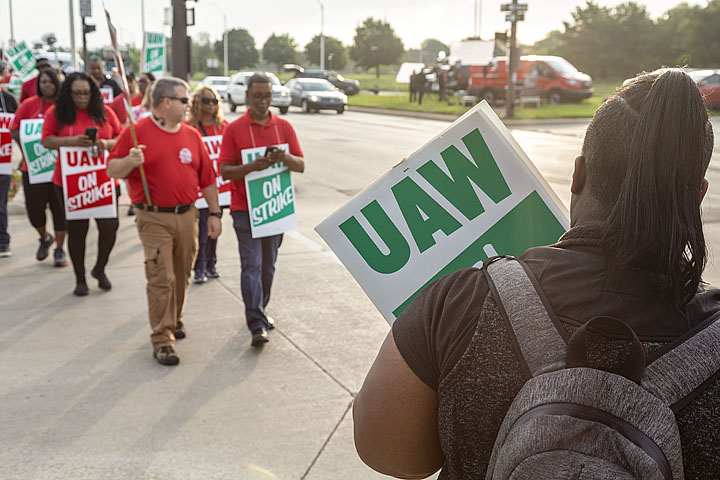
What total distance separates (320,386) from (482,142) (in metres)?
2.78

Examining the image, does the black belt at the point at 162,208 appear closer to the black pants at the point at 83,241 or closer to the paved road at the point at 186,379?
the paved road at the point at 186,379

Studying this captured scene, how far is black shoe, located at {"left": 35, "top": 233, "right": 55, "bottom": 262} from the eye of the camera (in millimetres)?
7920

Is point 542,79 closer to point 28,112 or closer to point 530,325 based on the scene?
point 28,112

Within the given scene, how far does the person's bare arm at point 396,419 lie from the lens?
1557mm

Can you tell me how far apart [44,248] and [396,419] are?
7.15 m

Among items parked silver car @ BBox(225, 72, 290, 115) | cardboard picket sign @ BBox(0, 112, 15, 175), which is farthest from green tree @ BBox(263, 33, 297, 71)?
cardboard picket sign @ BBox(0, 112, 15, 175)

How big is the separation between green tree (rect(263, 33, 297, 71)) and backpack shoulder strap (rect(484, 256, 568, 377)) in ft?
336

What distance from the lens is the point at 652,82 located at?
148 centimetres

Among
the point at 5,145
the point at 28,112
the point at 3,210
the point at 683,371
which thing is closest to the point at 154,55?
the point at 5,145

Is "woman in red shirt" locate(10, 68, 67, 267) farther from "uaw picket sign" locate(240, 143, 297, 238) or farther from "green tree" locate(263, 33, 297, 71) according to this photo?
"green tree" locate(263, 33, 297, 71)

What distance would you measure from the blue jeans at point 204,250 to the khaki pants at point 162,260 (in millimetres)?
1773

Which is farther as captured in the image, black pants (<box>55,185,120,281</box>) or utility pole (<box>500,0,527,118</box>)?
utility pole (<box>500,0,527,118</box>)

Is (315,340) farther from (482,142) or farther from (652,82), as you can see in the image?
(652,82)

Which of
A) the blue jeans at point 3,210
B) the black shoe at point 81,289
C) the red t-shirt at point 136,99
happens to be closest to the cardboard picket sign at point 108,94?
the red t-shirt at point 136,99
